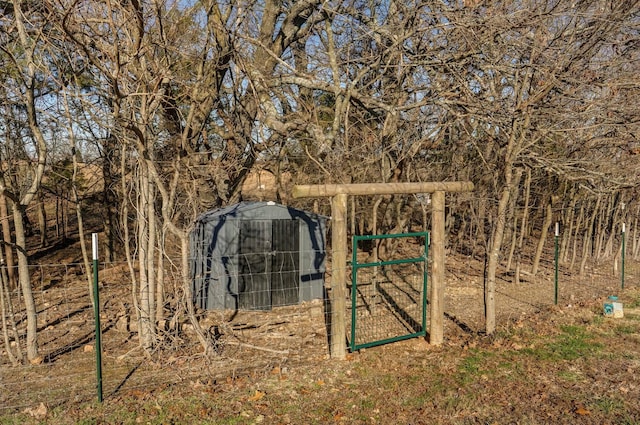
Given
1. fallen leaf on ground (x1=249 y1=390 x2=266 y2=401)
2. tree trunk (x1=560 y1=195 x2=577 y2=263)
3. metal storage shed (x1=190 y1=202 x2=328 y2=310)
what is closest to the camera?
fallen leaf on ground (x1=249 y1=390 x2=266 y2=401)

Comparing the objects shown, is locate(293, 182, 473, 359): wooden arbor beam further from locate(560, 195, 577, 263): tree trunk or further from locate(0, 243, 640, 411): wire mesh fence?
locate(560, 195, 577, 263): tree trunk

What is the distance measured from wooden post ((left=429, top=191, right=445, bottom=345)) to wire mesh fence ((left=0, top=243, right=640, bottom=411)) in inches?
29.3

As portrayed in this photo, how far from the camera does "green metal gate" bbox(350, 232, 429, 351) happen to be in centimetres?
596

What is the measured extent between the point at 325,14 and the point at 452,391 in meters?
6.91

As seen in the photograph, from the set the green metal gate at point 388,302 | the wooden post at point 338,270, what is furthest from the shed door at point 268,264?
the wooden post at point 338,270

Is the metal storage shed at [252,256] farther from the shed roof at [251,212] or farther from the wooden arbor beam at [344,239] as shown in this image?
the wooden arbor beam at [344,239]

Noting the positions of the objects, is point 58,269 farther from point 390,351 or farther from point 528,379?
point 528,379

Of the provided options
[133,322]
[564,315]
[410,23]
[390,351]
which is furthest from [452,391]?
[410,23]

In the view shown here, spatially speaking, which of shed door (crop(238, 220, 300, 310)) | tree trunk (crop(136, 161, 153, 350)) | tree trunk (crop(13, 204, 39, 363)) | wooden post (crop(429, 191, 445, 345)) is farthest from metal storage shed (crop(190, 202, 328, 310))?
wooden post (crop(429, 191, 445, 345))

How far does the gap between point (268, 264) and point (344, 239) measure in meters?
3.50

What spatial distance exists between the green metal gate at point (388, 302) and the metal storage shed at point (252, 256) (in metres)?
1.44

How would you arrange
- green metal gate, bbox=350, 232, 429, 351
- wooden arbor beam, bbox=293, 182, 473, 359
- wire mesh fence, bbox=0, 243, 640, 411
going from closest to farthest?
wire mesh fence, bbox=0, 243, 640, 411 < wooden arbor beam, bbox=293, 182, 473, 359 < green metal gate, bbox=350, 232, 429, 351

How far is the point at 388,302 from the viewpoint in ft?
30.0

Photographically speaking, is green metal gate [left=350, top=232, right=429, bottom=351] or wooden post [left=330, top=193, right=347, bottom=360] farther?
green metal gate [left=350, top=232, right=429, bottom=351]
